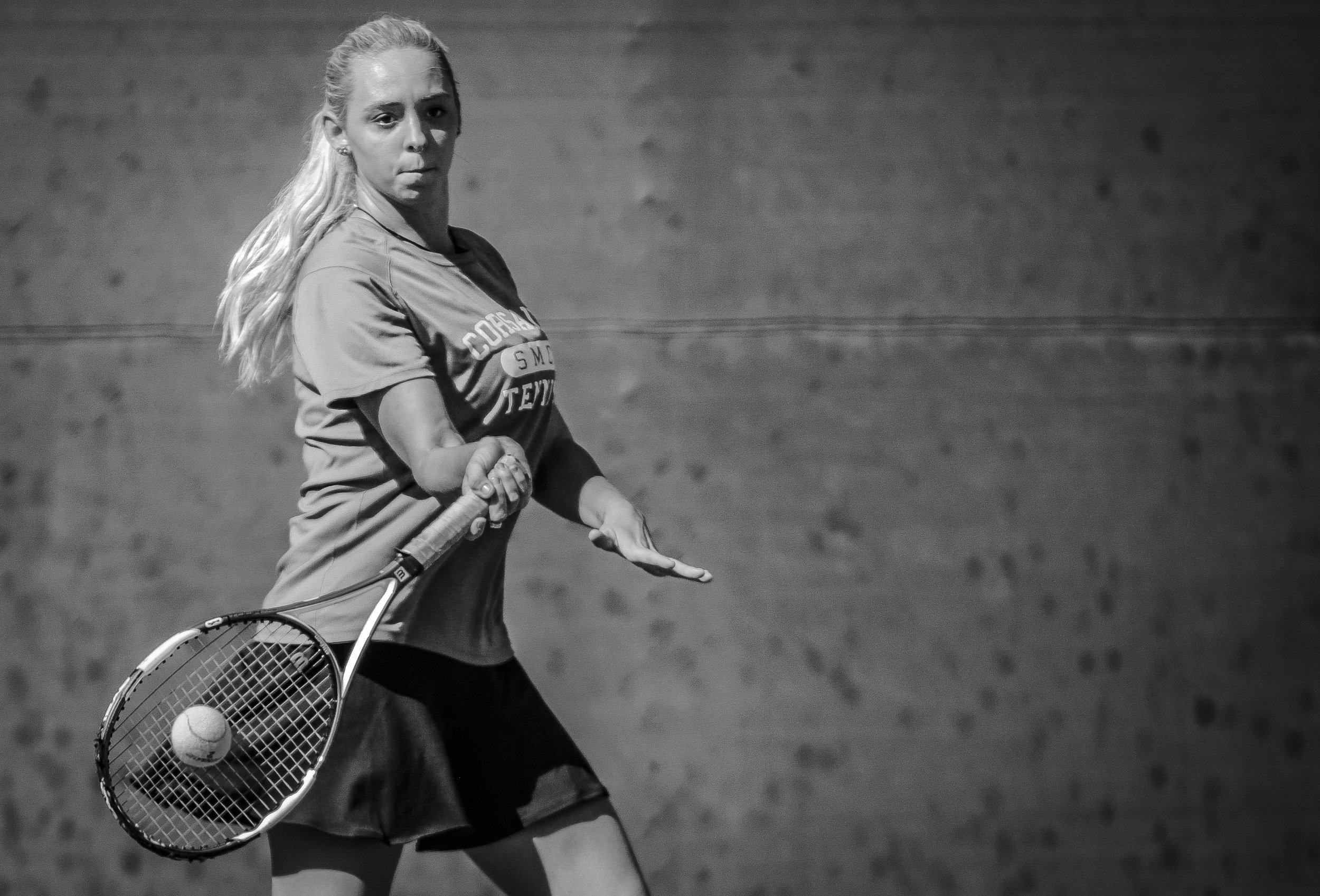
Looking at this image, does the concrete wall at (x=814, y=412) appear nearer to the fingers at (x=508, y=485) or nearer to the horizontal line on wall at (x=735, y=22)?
the horizontal line on wall at (x=735, y=22)

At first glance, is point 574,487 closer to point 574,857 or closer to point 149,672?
point 574,857

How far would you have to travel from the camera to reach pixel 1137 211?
12.1 ft

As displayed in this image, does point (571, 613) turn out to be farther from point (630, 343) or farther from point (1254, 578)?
point (1254, 578)

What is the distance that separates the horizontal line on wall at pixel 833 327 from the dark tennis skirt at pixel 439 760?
3.63 ft

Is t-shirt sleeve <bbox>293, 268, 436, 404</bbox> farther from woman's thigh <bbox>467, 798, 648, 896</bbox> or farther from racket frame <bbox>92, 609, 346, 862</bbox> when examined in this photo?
woman's thigh <bbox>467, 798, 648, 896</bbox>

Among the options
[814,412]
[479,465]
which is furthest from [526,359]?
[814,412]

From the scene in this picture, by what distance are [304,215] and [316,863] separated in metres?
1.04

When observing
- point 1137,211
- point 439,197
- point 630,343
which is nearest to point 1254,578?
point 1137,211

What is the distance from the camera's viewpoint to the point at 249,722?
8.07 feet

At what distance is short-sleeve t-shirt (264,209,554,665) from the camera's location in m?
2.48

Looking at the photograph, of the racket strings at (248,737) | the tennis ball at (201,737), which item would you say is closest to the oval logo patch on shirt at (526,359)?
the racket strings at (248,737)

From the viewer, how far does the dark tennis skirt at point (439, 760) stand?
2479 millimetres

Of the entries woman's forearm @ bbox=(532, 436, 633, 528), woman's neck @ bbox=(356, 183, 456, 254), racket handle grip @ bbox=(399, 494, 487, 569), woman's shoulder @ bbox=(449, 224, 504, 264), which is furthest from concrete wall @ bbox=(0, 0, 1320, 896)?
racket handle grip @ bbox=(399, 494, 487, 569)

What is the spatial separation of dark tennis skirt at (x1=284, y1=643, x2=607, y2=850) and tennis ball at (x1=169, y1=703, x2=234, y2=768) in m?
0.15
